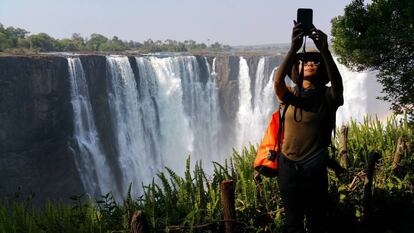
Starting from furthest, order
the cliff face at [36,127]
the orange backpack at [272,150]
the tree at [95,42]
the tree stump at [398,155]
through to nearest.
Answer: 1. the tree at [95,42]
2. the cliff face at [36,127]
3. the tree stump at [398,155]
4. the orange backpack at [272,150]

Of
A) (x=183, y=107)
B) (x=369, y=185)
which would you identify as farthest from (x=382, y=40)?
(x=183, y=107)

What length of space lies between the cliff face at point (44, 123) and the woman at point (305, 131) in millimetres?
27130

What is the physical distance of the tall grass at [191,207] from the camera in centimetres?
326

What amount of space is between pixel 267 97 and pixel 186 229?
38.8 meters

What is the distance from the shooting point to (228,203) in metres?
3.13

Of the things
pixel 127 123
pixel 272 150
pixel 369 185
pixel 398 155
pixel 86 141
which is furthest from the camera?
pixel 127 123

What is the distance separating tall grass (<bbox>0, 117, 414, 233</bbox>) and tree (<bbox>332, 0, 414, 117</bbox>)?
1978 millimetres

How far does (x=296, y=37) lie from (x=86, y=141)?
29.5 meters

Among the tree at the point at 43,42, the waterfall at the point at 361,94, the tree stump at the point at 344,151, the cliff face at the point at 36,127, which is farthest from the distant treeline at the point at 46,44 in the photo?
the tree stump at the point at 344,151

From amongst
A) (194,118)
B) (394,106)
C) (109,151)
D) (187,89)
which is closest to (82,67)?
(109,151)

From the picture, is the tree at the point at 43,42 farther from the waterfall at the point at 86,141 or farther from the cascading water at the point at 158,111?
the waterfall at the point at 86,141

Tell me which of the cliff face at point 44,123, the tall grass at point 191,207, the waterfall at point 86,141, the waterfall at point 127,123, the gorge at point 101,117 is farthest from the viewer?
the waterfall at point 127,123

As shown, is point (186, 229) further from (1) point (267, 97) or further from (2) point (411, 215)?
(1) point (267, 97)

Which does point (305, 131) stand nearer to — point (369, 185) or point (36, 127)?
point (369, 185)
